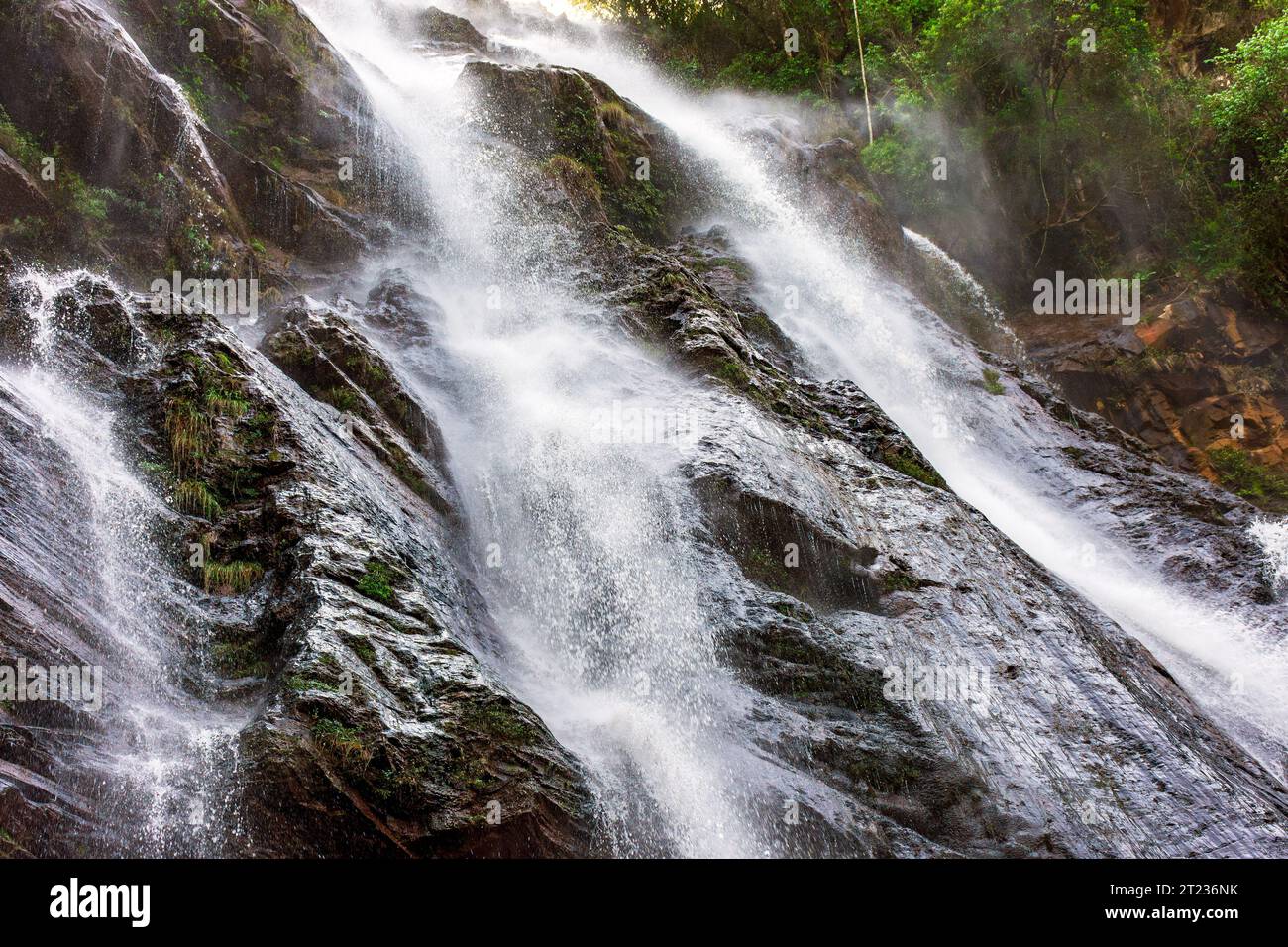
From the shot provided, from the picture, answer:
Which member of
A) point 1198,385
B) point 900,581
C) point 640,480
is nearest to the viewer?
point 900,581

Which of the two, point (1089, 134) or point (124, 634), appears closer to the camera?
point (124, 634)

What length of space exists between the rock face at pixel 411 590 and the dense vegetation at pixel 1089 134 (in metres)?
9.40

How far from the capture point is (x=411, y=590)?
286 inches

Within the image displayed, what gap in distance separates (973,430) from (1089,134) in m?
10.9

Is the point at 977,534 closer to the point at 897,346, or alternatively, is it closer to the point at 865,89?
the point at 897,346

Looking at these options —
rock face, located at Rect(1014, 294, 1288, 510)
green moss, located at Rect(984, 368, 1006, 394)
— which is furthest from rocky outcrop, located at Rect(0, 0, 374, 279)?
rock face, located at Rect(1014, 294, 1288, 510)

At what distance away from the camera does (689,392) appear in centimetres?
1108

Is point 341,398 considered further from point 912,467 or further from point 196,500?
point 912,467

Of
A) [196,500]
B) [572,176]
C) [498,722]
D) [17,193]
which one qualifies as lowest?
[498,722]

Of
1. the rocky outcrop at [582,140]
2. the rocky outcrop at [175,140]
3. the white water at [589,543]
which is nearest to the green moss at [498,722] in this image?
the white water at [589,543]

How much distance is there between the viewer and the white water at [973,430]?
35.8 feet

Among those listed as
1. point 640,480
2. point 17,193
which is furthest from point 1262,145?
point 17,193

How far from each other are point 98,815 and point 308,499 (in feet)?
9.89

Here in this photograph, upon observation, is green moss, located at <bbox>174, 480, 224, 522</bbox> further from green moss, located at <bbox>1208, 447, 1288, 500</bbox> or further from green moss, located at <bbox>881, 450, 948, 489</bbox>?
green moss, located at <bbox>1208, 447, 1288, 500</bbox>
